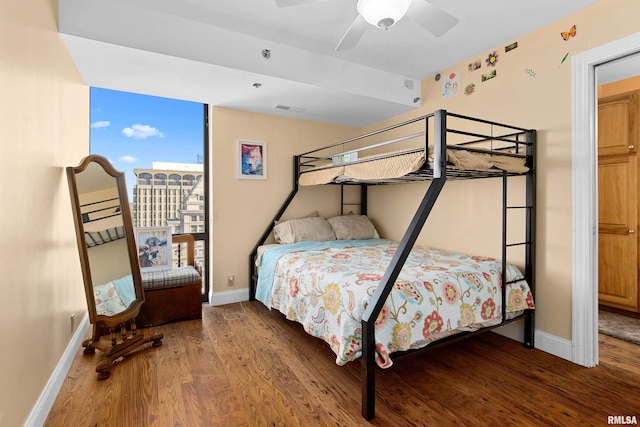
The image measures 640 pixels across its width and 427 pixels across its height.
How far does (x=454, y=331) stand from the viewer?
211 cm

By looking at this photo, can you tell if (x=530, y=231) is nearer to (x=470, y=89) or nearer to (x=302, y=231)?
(x=470, y=89)

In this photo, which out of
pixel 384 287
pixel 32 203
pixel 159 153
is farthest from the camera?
pixel 159 153

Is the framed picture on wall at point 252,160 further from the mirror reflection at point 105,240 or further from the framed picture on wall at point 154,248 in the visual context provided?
the mirror reflection at point 105,240

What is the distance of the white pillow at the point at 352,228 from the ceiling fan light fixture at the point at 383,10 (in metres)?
2.37

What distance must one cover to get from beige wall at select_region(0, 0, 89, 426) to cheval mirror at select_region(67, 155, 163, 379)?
0.37ft

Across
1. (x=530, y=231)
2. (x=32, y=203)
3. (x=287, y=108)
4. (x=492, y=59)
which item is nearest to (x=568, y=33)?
(x=492, y=59)

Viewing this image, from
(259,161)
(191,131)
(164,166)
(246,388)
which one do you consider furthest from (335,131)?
(246,388)

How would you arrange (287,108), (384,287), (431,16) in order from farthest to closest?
(287,108) → (431,16) → (384,287)

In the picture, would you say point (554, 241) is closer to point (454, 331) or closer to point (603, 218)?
point (454, 331)

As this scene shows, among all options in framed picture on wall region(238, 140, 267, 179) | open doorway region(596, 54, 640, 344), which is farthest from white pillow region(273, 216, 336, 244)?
open doorway region(596, 54, 640, 344)

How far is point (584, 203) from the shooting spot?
2.16 metres

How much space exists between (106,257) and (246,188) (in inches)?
61.9

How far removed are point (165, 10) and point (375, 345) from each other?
2633 mm

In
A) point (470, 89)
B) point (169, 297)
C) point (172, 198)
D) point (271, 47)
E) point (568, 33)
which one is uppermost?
point (271, 47)
